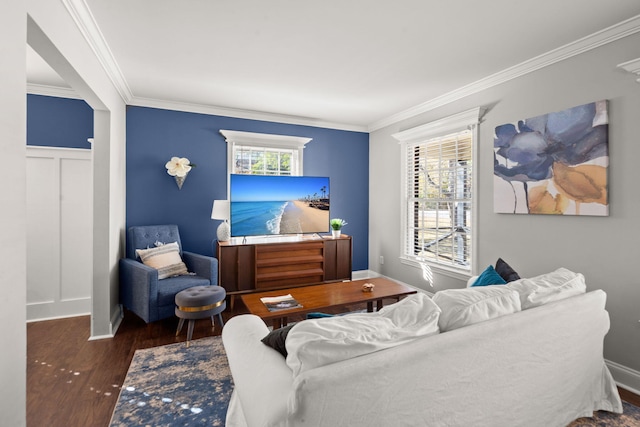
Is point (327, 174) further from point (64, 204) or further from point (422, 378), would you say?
point (422, 378)

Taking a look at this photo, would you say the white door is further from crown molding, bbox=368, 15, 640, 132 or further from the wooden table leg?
crown molding, bbox=368, 15, 640, 132

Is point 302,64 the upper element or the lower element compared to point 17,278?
upper

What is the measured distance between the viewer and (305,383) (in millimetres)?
967

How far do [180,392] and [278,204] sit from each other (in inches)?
102

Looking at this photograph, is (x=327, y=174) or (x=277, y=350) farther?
(x=327, y=174)

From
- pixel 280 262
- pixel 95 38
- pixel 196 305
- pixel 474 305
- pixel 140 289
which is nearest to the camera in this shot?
pixel 474 305

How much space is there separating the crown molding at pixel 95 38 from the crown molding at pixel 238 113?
494 millimetres

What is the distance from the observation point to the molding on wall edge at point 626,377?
2.22m

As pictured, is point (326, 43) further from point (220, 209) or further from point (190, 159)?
point (190, 159)

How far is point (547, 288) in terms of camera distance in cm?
176

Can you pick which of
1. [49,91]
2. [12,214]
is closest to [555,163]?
[12,214]

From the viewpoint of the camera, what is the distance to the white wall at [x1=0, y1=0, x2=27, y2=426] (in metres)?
1.27

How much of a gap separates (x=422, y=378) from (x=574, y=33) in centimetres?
274

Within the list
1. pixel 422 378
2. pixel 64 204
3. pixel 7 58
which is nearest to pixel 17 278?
pixel 7 58
